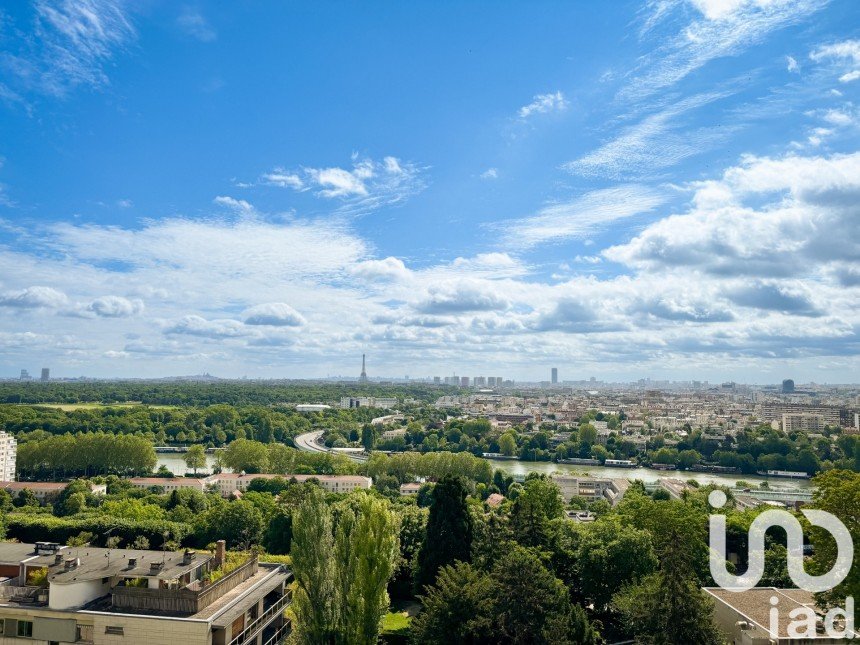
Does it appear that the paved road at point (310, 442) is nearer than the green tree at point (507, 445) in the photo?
Yes

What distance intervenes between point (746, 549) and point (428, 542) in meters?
11.1

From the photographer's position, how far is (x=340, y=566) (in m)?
11.9

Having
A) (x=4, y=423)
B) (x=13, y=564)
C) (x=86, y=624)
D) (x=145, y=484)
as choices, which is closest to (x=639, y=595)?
(x=86, y=624)

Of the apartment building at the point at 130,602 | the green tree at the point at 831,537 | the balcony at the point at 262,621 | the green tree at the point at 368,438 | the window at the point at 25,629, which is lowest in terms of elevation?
the green tree at the point at 368,438

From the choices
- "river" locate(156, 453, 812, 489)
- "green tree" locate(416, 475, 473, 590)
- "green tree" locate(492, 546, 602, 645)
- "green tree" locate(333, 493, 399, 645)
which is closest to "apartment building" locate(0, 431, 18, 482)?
"river" locate(156, 453, 812, 489)

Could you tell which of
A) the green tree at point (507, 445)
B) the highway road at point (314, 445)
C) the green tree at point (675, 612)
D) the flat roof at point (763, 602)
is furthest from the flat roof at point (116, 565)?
the green tree at point (507, 445)

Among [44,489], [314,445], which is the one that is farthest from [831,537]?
[314,445]

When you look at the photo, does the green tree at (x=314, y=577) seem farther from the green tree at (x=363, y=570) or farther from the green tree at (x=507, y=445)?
the green tree at (x=507, y=445)

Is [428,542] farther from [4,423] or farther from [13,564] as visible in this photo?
[4,423]

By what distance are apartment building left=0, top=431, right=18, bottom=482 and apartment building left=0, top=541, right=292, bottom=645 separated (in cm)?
4043

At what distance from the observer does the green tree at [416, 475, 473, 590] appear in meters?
15.4

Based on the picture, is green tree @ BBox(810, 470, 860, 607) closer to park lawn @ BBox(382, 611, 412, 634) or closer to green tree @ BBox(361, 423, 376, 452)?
park lawn @ BBox(382, 611, 412, 634)

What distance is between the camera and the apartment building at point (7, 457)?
46344mm

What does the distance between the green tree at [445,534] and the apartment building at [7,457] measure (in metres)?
42.9
